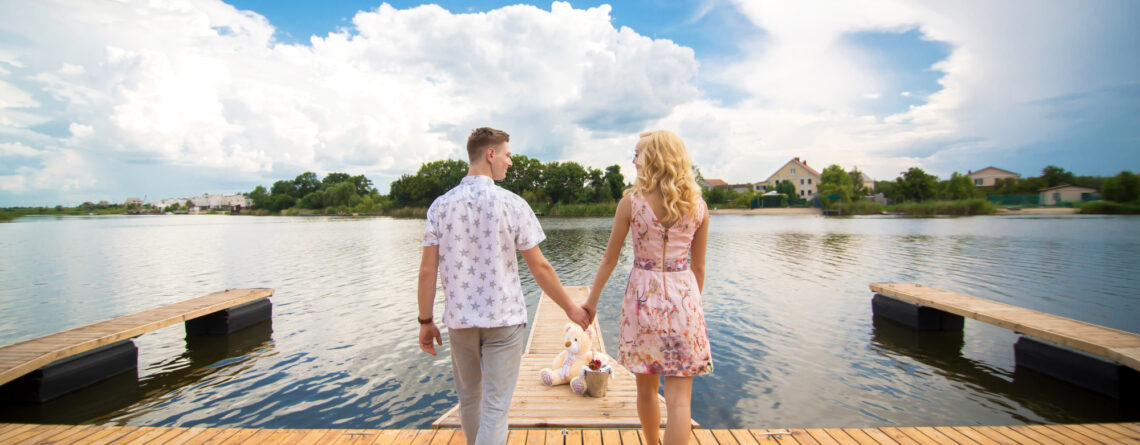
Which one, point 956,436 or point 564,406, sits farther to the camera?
point 564,406

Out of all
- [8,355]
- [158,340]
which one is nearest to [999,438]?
[8,355]

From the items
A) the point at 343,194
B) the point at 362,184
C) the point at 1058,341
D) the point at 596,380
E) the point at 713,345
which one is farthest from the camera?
the point at 362,184

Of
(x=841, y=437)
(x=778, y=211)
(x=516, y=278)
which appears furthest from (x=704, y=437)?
(x=778, y=211)

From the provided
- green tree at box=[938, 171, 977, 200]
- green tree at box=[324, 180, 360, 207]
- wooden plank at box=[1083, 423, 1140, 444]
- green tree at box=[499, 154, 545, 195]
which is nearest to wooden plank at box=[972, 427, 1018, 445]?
wooden plank at box=[1083, 423, 1140, 444]

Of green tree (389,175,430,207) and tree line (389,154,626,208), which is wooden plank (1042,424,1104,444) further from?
green tree (389,175,430,207)

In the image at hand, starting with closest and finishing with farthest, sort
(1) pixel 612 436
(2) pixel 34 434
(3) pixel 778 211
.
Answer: (1) pixel 612 436 → (2) pixel 34 434 → (3) pixel 778 211

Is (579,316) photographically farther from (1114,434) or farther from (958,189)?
(958,189)

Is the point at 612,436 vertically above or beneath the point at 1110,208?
beneath

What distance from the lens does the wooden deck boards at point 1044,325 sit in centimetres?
582

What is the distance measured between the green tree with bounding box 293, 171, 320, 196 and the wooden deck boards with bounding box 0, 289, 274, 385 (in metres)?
145

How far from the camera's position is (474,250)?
2.53 metres

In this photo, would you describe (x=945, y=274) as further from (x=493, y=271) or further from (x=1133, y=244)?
(x=493, y=271)

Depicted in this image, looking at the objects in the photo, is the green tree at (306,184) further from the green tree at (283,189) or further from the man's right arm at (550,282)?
the man's right arm at (550,282)

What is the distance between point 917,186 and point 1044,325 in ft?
258
